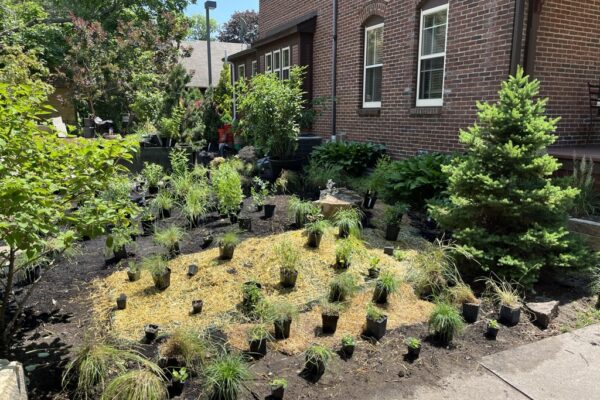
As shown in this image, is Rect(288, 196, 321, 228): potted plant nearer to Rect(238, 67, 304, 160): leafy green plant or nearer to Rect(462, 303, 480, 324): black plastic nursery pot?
Rect(462, 303, 480, 324): black plastic nursery pot

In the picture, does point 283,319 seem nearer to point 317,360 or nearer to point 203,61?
point 317,360

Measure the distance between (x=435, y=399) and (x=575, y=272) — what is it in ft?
8.16

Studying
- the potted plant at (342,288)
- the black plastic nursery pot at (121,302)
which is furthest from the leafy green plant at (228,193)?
the potted plant at (342,288)

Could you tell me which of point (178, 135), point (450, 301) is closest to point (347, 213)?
point (450, 301)

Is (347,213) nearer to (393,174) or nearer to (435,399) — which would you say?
(393,174)

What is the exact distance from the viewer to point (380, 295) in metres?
3.74

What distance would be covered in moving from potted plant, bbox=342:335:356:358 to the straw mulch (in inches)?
8.5

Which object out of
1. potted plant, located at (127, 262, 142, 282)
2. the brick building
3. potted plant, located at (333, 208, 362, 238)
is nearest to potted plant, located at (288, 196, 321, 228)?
potted plant, located at (333, 208, 362, 238)

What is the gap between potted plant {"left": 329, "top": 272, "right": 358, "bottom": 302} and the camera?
3770 millimetres

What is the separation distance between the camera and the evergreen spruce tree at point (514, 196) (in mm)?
4055

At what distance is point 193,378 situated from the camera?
267 centimetres

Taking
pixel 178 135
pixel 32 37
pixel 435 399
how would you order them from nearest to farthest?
pixel 435 399 < pixel 178 135 < pixel 32 37

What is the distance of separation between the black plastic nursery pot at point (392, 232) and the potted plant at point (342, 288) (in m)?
1.66

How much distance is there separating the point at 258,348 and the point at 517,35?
6089 millimetres
